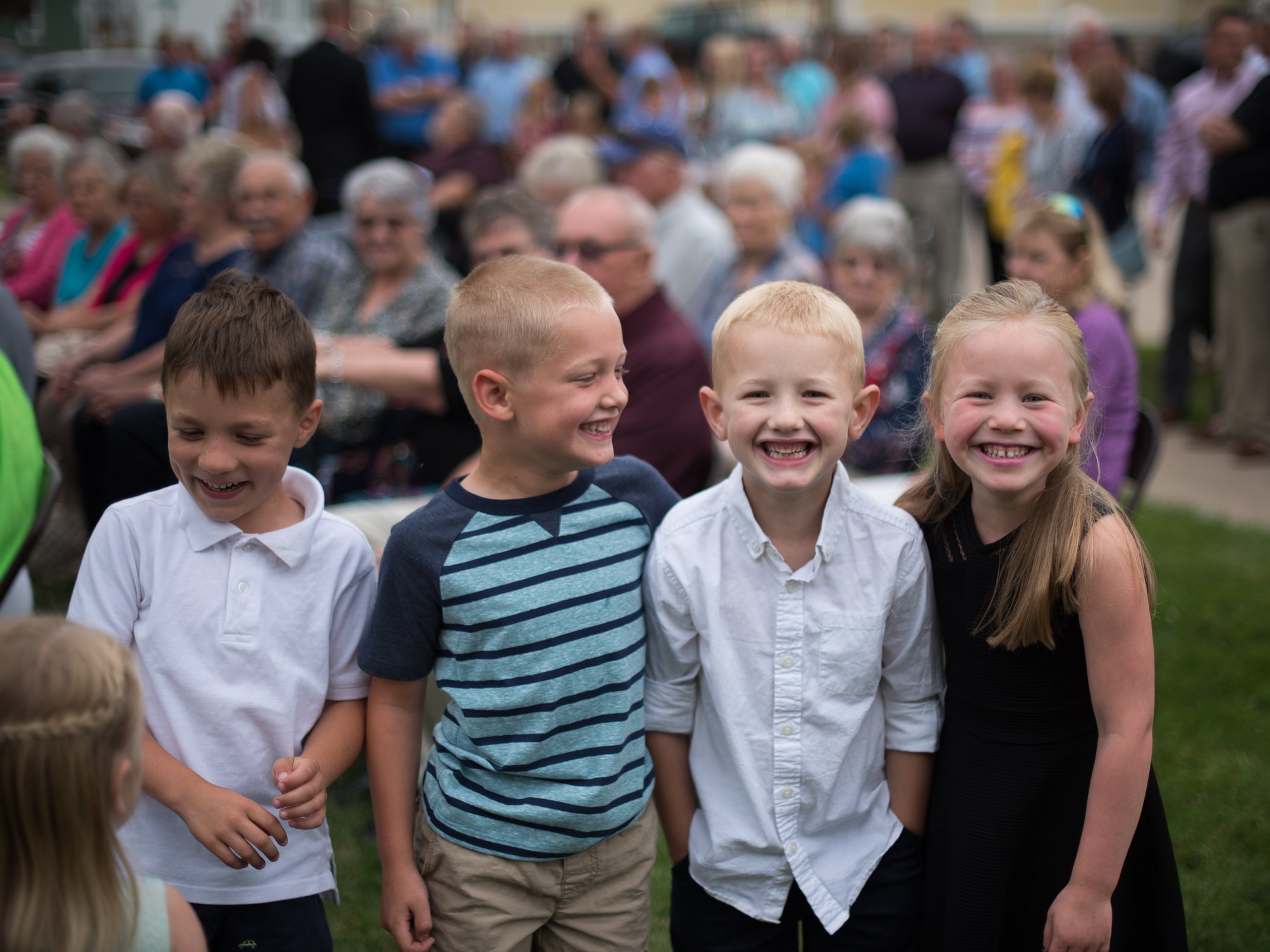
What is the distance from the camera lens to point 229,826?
1.82 metres

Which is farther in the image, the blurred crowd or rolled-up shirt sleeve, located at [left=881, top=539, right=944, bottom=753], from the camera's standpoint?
the blurred crowd

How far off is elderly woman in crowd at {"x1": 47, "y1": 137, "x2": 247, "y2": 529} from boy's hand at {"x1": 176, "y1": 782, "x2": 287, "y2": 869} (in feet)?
A: 8.45

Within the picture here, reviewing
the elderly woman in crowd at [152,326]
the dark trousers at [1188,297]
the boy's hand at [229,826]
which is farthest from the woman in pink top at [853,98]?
the boy's hand at [229,826]

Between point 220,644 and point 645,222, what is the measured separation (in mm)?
2537

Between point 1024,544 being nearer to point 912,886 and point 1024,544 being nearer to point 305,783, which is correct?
point 912,886

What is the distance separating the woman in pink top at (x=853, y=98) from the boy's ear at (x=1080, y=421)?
8320mm

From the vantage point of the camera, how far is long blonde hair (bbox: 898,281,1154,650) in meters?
1.92

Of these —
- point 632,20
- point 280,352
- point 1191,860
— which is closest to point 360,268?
point 280,352

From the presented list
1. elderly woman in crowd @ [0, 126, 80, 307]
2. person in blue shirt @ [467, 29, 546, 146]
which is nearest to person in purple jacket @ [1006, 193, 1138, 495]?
elderly woman in crowd @ [0, 126, 80, 307]

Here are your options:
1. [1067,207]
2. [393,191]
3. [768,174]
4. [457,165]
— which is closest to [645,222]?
[393,191]

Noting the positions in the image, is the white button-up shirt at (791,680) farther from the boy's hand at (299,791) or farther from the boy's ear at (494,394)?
the boy's hand at (299,791)

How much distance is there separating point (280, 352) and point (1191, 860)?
2.78m

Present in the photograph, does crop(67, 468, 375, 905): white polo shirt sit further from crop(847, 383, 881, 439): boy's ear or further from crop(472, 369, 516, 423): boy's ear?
crop(847, 383, 881, 439): boy's ear

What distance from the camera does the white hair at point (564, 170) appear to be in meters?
6.07
